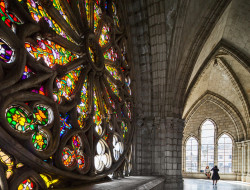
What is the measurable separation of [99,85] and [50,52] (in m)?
1.34

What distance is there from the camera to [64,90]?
348 centimetres

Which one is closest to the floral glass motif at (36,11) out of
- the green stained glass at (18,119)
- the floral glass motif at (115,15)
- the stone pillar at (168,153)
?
the green stained glass at (18,119)

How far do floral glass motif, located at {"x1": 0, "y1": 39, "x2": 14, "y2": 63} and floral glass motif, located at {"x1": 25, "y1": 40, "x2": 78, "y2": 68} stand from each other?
1.25 feet

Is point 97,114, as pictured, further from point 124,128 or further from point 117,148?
point 124,128

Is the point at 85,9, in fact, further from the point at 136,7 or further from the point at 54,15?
the point at 136,7

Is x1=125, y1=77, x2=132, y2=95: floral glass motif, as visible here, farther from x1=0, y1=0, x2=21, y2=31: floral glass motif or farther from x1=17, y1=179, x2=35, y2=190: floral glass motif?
x1=17, y1=179, x2=35, y2=190: floral glass motif

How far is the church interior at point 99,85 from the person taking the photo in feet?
8.20

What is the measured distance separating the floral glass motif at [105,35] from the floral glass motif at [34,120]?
91.7 inches

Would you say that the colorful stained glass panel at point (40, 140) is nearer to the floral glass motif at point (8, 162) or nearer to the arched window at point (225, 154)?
the floral glass motif at point (8, 162)

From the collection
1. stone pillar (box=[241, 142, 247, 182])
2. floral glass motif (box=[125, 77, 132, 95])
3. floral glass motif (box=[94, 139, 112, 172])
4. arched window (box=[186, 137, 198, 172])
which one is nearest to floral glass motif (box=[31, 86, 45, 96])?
floral glass motif (box=[94, 139, 112, 172])

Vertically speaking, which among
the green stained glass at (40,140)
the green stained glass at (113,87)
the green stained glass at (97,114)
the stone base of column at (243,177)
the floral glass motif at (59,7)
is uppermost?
the floral glass motif at (59,7)

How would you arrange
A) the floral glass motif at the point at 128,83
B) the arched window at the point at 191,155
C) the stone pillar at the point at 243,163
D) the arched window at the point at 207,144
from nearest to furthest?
the floral glass motif at the point at 128,83
the stone pillar at the point at 243,163
the arched window at the point at 207,144
the arched window at the point at 191,155

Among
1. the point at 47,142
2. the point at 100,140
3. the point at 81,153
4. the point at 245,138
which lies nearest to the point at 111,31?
the point at 100,140

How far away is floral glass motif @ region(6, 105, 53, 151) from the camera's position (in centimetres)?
245
